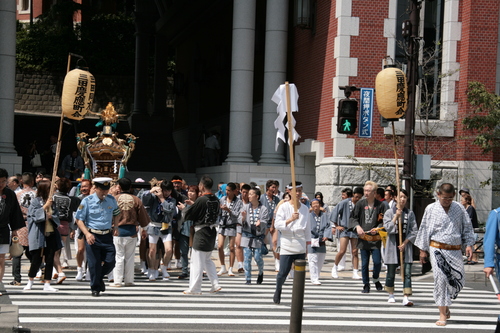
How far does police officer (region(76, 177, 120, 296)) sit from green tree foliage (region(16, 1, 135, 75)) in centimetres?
4259

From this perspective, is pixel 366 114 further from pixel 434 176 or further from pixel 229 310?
pixel 229 310

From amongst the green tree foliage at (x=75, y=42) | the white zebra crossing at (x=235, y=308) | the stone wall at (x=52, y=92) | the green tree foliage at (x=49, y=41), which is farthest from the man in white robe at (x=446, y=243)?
the stone wall at (x=52, y=92)

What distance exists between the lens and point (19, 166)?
2539cm

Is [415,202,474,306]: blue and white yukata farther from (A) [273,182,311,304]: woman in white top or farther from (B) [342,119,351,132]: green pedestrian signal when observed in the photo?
(B) [342,119,351,132]: green pedestrian signal

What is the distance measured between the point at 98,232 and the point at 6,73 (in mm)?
14120

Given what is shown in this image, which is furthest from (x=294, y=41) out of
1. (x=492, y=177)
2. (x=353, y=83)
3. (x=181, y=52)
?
(x=181, y=52)

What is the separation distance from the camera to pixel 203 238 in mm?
13516

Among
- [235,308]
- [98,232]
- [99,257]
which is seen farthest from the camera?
[98,232]

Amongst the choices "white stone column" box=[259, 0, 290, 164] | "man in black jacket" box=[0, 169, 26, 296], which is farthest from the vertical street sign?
"man in black jacket" box=[0, 169, 26, 296]

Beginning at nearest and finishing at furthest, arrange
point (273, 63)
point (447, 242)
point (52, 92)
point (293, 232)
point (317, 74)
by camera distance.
→ point (447, 242) → point (293, 232) → point (317, 74) → point (273, 63) → point (52, 92)

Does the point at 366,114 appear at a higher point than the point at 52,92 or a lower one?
lower

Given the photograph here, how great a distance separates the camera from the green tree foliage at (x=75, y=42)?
54875mm

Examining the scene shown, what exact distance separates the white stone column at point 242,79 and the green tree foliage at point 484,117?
281 inches

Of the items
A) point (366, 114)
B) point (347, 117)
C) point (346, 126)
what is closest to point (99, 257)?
point (346, 126)
